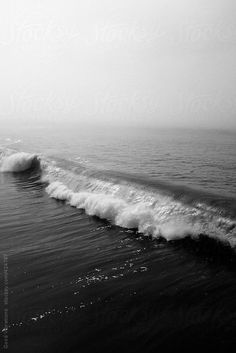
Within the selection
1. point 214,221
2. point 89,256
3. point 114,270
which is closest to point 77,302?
point 114,270

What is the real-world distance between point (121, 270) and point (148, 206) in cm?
490

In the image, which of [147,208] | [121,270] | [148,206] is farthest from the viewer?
[148,206]

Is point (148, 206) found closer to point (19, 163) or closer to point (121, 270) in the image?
point (121, 270)

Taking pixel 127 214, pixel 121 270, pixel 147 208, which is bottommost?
pixel 121 270

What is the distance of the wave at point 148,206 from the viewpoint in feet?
33.1

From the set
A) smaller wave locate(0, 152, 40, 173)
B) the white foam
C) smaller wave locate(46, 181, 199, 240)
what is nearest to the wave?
smaller wave locate(46, 181, 199, 240)

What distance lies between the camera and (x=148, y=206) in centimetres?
1270

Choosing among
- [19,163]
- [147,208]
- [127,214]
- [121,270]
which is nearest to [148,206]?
[147,208]

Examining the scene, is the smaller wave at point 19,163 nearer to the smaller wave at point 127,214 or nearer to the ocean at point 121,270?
the smaller wave at point 127,214

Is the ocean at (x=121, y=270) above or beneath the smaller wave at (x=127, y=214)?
beneath

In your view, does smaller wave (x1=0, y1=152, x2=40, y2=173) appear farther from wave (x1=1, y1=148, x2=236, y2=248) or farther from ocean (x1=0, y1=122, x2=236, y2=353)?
ocean (x1=0, y1=122, x2=236, y2=353)

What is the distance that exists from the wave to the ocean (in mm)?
41

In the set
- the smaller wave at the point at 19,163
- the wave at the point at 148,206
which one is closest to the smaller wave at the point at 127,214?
the wave at the point at 148,206

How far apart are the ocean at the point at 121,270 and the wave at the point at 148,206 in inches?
1.6
